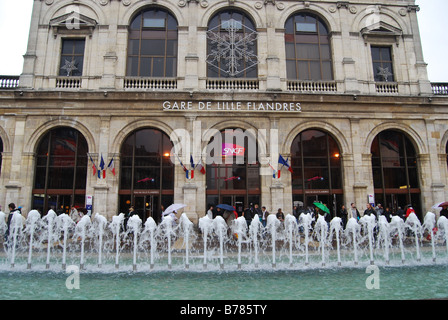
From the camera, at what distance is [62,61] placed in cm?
1975

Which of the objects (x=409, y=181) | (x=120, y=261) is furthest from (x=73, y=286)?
(x=409, y=181)

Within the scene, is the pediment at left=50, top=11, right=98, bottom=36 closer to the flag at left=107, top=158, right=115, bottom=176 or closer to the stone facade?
the stone facade

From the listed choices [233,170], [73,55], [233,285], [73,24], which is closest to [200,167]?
[233,170]

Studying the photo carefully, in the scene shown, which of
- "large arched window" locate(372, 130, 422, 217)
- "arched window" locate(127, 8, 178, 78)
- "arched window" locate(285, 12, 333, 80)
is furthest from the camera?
"arched window" locate(285, 12, 333, 80)

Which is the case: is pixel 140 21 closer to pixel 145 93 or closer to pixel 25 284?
pixel 145 93

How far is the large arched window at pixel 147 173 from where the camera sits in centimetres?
1847

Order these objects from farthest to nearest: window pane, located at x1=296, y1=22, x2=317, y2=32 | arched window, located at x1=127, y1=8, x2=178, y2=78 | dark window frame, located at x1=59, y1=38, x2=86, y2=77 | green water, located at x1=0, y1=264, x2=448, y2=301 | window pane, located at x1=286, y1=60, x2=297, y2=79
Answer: window pane, located at x1=296, y1=22, x2=317, y2=32 < window pane, located at x1=286, y1=60, x2=297, y2=79 < arched window, located at x1=127, y1=8, x2=178, y2=78 < dark window frame, located at x1=59, y1=38, x2=86, y2=77 < green water, located at x1=0, y1=264, x2=448, y2=301

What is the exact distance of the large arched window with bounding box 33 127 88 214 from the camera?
59.8 ft

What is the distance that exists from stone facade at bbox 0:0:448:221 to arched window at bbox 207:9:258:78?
1.96 ft

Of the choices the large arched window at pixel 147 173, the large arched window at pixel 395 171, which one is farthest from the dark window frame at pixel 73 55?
the large arched window at pixel 395 171

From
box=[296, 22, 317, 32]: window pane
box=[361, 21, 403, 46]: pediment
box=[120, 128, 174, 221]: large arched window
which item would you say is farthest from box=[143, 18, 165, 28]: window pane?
box=[361, 21, 403, 46]: pediment

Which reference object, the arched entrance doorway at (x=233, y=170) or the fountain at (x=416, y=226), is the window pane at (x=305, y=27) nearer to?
the arched entrance doorway at (x=233, y=170)

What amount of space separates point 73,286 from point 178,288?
246 cm

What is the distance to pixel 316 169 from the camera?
63.5ft
